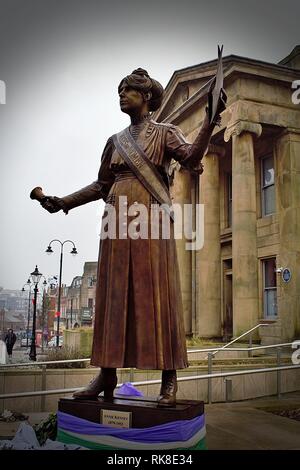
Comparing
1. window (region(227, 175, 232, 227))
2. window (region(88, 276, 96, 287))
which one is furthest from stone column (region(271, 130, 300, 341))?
window (region(88, 276, 96, 287))

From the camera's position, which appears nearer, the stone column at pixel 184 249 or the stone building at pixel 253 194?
the stone building at pixel 253 194

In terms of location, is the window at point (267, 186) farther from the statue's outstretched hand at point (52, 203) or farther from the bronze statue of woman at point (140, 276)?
the statue's outstretched hand at point (52, 203)

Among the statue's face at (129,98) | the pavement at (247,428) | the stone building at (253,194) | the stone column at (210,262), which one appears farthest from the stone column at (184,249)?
the statue's face at (129,98)

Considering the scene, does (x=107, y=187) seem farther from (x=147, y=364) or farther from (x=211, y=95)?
(x=147, y=364)

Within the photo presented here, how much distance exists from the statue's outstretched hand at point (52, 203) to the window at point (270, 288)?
16071 mm

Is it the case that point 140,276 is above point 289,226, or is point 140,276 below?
below

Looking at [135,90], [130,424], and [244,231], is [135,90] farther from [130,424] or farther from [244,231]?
[244,231]

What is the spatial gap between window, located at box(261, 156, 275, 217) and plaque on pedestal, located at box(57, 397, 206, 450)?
16.9 meters

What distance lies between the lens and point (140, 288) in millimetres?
3688

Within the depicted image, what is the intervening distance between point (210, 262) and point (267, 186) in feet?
13.3

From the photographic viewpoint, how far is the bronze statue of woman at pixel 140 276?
11.8 feet

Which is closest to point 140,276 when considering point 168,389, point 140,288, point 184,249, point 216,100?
point 140,288
